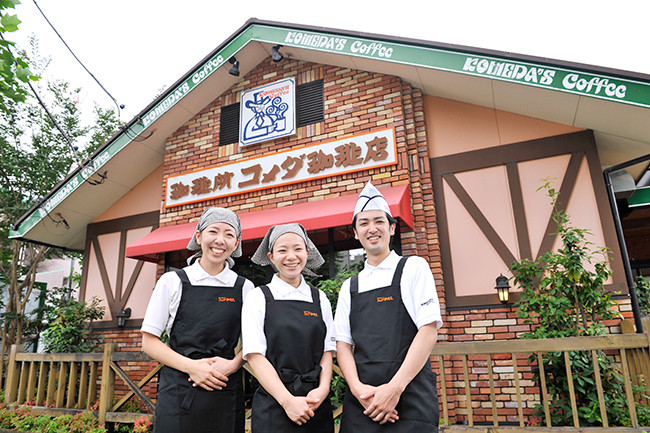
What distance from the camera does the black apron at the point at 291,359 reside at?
1.95 meters

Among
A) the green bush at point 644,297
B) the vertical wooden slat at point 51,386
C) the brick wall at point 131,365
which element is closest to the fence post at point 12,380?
the vertical wooden slat at point 51,386

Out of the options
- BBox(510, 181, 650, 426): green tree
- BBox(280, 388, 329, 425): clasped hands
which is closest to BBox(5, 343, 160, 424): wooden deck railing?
BBox(280, 388, 329, 425): clasped hands

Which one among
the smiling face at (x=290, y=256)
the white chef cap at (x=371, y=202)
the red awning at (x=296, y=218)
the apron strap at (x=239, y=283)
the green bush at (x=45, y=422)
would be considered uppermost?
the red awning at (x=296, y=218)

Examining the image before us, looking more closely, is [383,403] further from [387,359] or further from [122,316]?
[122,316]

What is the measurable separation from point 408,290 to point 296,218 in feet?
11.8

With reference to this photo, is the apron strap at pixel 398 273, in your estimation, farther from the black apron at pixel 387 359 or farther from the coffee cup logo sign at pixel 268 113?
the coffee cup logo sign at pixel 268 113

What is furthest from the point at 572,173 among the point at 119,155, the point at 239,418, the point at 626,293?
the point at 119,155

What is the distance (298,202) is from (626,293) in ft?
13.8

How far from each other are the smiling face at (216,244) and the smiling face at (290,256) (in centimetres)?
28

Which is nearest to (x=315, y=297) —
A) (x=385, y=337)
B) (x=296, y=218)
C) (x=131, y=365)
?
(x=385, y=337)

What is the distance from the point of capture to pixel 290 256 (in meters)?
2.21

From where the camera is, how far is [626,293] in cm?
473

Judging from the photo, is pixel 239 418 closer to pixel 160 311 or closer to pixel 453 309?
pixel 160 311

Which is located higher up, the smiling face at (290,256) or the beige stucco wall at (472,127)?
the beige stucco wall at (472,127)
